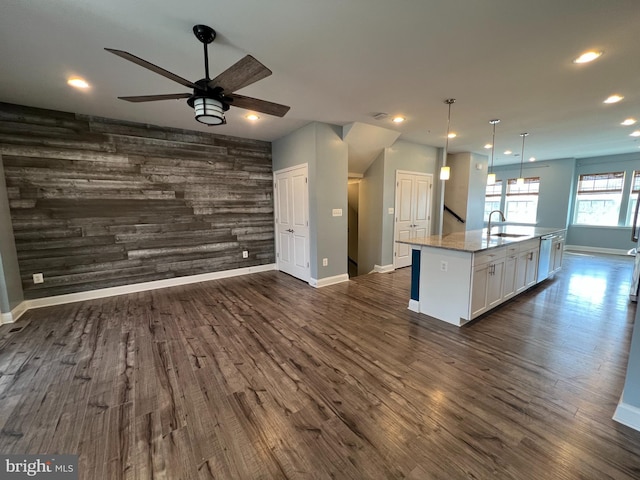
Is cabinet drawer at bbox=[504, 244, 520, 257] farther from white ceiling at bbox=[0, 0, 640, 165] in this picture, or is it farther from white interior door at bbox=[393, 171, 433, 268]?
white interior door at bbox=[393, 171, 433, 268]

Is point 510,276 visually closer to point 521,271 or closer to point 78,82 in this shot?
point 521,271

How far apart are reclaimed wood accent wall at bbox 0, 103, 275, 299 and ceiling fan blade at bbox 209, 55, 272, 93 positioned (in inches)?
119

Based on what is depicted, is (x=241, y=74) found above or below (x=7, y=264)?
above

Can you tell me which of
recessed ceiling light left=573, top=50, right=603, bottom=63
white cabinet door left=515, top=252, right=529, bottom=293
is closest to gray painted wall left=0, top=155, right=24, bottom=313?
recessed ceiling light left=573, top=50, right=603, bottom=63

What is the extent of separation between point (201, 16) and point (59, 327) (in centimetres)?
357

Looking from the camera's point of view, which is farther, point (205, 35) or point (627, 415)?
point (205, 35)

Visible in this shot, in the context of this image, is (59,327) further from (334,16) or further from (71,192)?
(334,16)

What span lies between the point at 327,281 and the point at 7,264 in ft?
13.6

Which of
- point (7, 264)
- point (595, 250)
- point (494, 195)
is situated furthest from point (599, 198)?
point (7, 264)

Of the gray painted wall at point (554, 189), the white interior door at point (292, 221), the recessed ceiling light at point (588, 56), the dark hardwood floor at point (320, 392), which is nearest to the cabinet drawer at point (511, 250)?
the dark hardwood floor at point (320, 392)

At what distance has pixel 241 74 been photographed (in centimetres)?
167

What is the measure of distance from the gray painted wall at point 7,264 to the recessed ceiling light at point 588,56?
624 cm

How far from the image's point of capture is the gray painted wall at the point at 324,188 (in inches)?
164

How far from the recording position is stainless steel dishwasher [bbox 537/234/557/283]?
4.20 m
